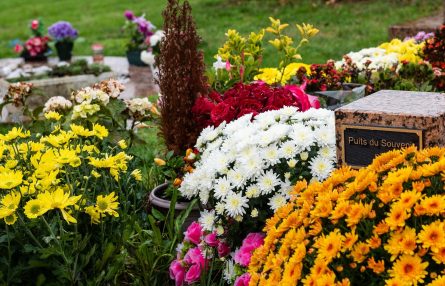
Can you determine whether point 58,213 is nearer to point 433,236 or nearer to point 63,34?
point 433,236

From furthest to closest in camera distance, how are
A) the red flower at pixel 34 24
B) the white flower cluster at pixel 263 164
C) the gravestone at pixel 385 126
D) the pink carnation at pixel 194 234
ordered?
the red flower at pixel 34 24 → the pink carnation at pixel 194 234 → the white flower cluster at pixel 263 164 → the gravestone at pixel 385 126

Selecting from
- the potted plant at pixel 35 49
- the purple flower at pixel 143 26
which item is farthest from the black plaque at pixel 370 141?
the potted plant at pixel 35 49

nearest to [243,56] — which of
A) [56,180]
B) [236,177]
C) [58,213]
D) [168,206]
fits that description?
[168,206]

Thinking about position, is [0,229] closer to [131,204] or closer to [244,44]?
[131,204]

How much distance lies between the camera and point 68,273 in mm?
3748

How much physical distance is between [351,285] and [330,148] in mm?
1360

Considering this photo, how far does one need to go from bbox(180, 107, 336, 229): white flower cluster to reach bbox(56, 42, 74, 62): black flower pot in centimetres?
976

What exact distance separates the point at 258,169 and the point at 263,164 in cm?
4

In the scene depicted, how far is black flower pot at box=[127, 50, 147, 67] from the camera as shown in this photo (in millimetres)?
12523

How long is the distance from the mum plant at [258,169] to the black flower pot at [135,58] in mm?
8426

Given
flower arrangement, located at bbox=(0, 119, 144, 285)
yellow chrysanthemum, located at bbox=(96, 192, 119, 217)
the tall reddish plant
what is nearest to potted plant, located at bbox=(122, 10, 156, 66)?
the tall reddish plant

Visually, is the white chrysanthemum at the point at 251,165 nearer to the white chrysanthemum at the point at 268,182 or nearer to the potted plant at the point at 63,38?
the white chrysanthemum at the point at 268,182

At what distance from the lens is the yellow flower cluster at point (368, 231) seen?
2633mm

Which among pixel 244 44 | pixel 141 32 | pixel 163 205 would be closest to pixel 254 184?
pixel 163 205
